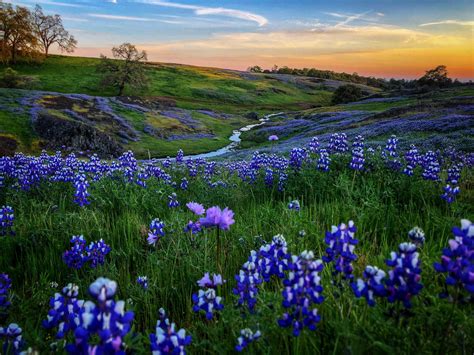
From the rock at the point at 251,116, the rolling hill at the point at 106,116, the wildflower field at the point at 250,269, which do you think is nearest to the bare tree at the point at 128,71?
the rolling hill at the point at 106,116

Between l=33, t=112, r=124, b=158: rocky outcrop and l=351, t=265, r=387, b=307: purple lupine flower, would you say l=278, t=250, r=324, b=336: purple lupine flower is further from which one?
l=33, t=112, r=124, b=158: rocky outcrop

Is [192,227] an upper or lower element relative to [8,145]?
upper

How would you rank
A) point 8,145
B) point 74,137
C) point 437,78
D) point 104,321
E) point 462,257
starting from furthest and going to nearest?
point 437,78
point 74,137
point 8,145
point 462,257
point 104,321

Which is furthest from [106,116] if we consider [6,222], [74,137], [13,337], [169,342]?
[169,342]

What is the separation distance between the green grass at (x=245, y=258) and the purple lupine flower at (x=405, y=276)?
0.59 feet

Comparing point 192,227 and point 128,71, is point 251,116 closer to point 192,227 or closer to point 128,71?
point 128,71

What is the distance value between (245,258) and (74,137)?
116ft

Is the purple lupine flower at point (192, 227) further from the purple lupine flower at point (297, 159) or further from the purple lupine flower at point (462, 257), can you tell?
the purple lupine flower at point (297, 159)

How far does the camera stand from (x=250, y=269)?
2.65 metres

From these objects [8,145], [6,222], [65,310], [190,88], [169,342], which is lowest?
[8,145]

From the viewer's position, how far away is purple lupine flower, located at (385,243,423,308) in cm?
189

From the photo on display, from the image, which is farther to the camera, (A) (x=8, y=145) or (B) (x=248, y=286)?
(A) (x=8, y=145)

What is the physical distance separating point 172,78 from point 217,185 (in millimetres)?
104914

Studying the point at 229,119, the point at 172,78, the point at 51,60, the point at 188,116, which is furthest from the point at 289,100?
the point at 51,60
